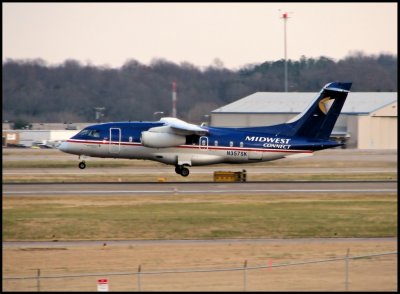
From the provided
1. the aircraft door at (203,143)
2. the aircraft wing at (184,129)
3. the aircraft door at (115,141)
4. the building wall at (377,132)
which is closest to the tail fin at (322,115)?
the aircraft door at (203,143)

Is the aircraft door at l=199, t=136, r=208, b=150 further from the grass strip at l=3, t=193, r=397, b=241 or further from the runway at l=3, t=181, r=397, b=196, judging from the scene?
the grass strip at l=3, t=193, r=397, b=241

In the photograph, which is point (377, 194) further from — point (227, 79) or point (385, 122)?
point (227, 79)

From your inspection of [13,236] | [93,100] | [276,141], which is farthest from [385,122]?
[13,236]

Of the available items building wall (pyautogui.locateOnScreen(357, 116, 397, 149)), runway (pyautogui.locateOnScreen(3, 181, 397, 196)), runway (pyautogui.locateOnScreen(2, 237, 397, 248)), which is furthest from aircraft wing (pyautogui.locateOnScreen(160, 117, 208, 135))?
building wall (pyautogui.locateOnScreen(357, 116, 397, 149))

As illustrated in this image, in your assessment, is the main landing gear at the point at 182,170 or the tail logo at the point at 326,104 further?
the tail logo at the point at 326,104

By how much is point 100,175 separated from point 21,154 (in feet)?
76.9

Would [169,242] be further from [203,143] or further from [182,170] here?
[182,170]

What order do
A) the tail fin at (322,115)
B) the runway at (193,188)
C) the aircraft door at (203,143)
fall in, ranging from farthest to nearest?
the tail fin at (322,115), the aircraft door at (203,143), the runway at (193,188)

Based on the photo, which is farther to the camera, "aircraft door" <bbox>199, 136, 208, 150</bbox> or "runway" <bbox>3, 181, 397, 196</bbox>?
"aircraft door" <bbox>199, 136, 208, 150</bbox>

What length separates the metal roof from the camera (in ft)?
317

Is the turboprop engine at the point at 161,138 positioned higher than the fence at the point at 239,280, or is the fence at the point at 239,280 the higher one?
the turboprop engine at the point at 161,138

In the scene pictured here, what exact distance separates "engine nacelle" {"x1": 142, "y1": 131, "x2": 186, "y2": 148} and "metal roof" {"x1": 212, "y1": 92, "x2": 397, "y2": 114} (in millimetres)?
46371

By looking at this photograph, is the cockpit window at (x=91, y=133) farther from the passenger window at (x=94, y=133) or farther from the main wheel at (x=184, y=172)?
the main wheel at (x=184, y=172)

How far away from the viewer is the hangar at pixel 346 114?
93.0 metres
